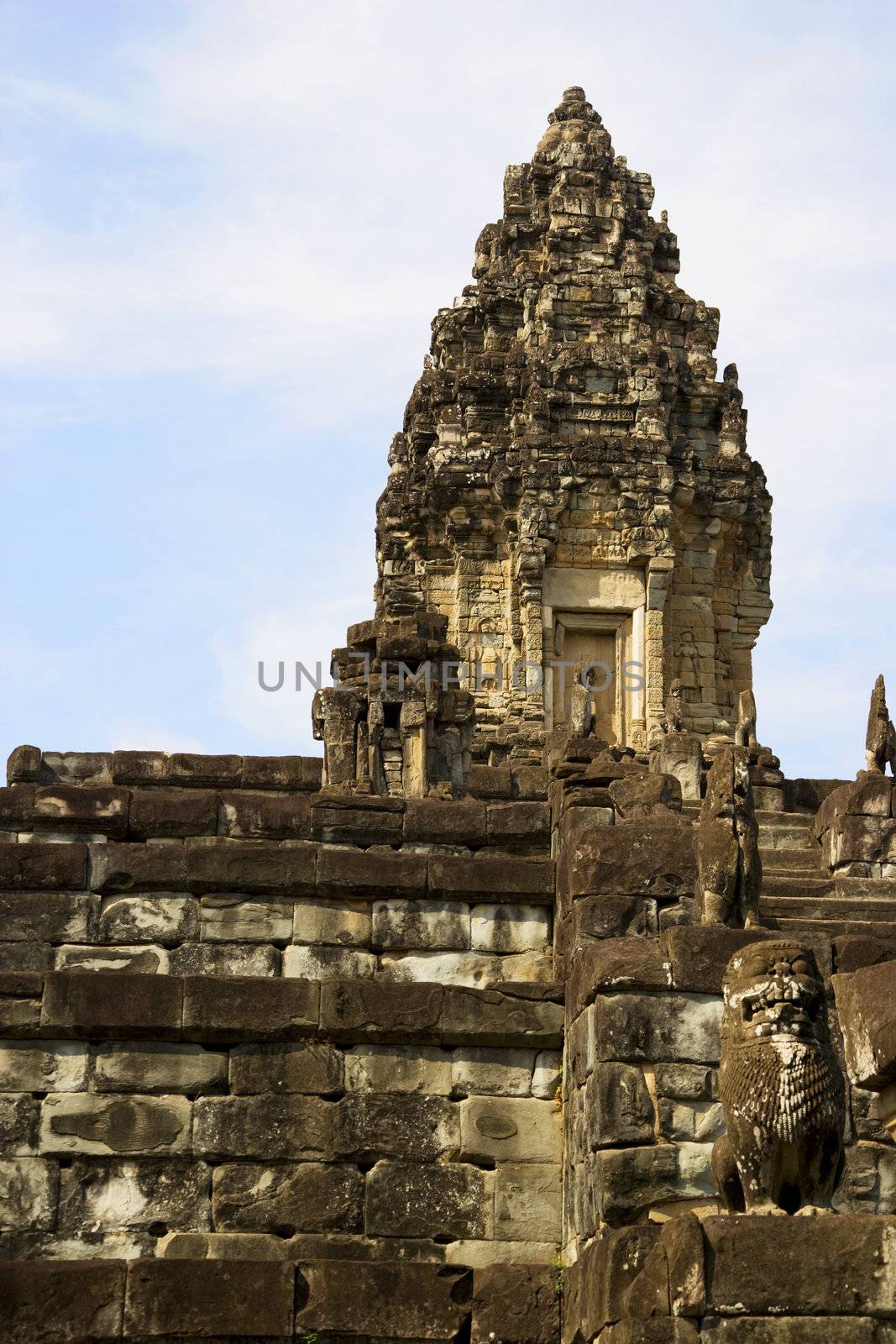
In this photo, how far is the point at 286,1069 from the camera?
46.9 ft

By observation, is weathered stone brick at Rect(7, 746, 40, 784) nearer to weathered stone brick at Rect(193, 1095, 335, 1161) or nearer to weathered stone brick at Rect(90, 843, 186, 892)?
weathered stone brick at Rect(90, 843, 186, 892)

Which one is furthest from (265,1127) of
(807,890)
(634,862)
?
(807,890)

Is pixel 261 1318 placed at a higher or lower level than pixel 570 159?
lower

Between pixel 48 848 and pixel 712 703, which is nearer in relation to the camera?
pixel 48 848

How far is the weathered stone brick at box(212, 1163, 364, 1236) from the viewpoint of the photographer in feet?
45.6

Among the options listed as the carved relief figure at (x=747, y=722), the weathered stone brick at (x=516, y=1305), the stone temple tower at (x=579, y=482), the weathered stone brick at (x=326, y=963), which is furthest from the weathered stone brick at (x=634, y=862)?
the stone temple tower at (x=579, y=482)

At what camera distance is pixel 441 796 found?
1986 centimetres

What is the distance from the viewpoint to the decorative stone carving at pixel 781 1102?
1130cm

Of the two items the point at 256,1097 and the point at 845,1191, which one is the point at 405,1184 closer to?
the point at 256,1097

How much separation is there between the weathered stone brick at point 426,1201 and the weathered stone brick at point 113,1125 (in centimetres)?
112

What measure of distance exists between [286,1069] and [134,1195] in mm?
1114

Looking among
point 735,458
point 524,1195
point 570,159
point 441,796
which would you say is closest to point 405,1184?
point 524,1195

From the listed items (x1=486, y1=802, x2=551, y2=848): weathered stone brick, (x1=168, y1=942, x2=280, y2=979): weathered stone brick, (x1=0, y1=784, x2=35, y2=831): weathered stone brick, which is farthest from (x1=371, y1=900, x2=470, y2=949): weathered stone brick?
(x1=0, y1=784, x2=35, y2=831): weathered stone brick

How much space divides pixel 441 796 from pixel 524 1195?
6.07 meters
